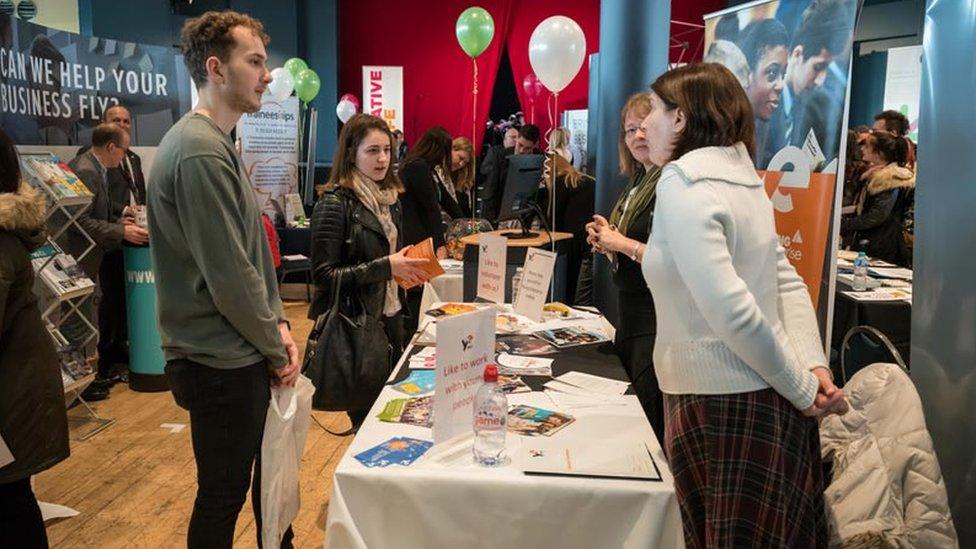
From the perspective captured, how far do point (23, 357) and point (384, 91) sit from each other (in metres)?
7.94

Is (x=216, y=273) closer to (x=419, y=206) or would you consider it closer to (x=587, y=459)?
(x=587, y=459)

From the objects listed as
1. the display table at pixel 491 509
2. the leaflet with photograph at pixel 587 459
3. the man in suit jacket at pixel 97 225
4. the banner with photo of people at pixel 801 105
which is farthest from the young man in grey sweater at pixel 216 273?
the man in suit jacket at pixel 97 225

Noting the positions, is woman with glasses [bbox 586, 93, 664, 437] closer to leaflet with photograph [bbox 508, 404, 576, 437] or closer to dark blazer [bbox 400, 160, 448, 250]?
leaflet with photograph [bbox 508, 404, 576, 437]

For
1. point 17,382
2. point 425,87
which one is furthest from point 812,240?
point 425,87

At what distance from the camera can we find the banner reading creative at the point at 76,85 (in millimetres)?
4043

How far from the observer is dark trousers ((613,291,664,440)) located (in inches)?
87.8

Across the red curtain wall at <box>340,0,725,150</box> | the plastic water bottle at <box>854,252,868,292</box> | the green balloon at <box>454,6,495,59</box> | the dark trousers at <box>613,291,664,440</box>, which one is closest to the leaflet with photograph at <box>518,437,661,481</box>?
the dark trousers at <box>613,291,664,440</box>

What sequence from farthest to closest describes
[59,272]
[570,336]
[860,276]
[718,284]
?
1. [860,276]
2. [59,272]
3. [570,336]
4. [718,284]

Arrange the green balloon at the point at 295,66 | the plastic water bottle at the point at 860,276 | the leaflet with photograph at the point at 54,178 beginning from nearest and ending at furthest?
1. the leaflet with photograph at the point at 54,178
2. the plastic water bottle at the point at 860,276
3. the green balloon at the point at 295,66

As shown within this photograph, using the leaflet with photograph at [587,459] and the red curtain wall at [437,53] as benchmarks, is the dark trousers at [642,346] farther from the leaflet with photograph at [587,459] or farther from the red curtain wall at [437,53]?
the red curtain wall at [437,53]

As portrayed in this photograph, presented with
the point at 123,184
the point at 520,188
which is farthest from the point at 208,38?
the point at 123,184

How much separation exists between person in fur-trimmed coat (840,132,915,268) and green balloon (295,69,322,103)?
5645mm

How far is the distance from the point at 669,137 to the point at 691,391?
515 millimetres

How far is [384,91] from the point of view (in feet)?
31.2
